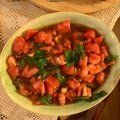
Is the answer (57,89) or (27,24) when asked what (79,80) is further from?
(27,24)

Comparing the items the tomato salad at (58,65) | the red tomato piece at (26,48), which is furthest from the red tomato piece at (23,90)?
the red tomato piece at (26,48)

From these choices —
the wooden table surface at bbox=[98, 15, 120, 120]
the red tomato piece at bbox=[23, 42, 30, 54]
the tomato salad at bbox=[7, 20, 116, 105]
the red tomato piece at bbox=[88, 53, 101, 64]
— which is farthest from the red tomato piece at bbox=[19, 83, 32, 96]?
the wooden table surface at bbox=[98, 15, 120, 120]

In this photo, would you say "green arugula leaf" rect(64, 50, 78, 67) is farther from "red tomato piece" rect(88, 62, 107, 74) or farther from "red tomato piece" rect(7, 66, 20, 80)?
"red tomato piece" rect(7, 66, 20, 80)

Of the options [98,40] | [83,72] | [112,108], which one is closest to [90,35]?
[98,40]

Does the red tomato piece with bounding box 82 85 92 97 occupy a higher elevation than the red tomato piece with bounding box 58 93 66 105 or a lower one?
higher

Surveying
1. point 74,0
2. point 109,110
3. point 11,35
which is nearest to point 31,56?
point 11,35

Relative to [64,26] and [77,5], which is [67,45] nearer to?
[64,26]
